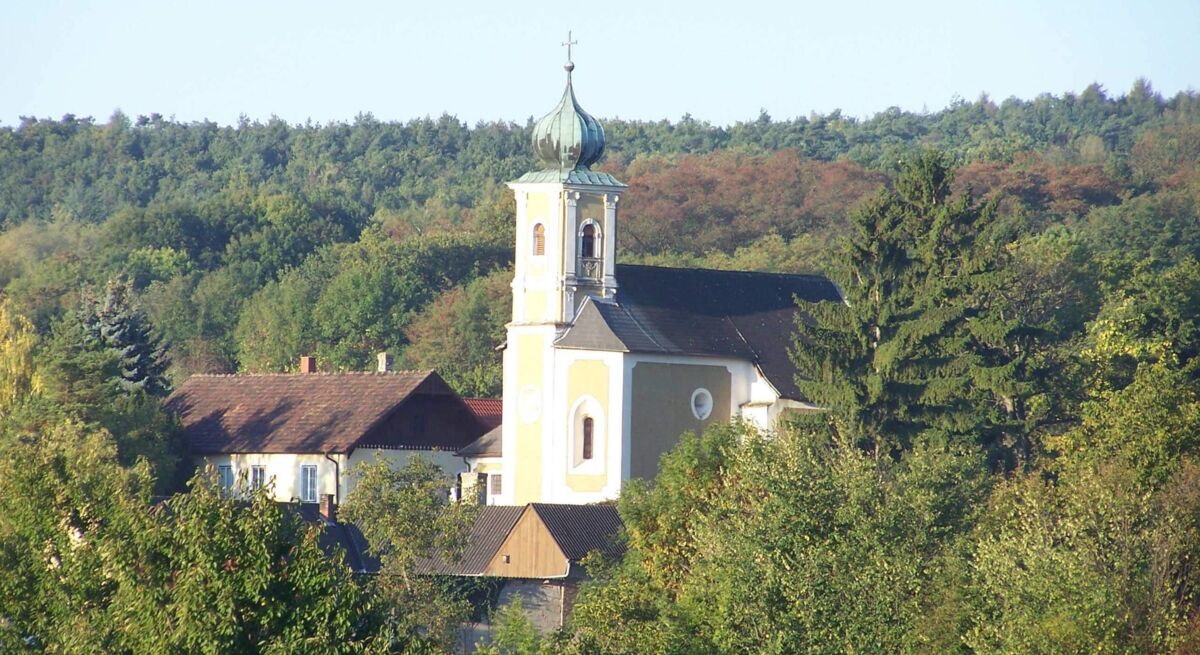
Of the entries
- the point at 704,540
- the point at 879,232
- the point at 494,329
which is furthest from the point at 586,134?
the point at 494,329

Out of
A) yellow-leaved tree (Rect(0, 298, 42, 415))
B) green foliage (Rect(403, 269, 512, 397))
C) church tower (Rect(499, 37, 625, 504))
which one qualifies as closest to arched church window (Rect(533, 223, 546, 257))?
church tower (Rect(499, 37, 625, 504))

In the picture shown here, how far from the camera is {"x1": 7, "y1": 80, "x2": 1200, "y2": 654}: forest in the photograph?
81.4ft

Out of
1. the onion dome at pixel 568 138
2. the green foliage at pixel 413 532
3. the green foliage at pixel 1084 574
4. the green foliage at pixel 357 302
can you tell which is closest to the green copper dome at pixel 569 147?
the onion dome at pixel 568 138

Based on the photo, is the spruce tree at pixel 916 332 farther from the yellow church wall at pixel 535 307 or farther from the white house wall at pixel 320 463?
the white house wall at pixel 320 463

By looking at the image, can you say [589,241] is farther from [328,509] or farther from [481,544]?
[481,544]

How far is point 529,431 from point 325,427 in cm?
776

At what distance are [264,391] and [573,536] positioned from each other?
744 inches

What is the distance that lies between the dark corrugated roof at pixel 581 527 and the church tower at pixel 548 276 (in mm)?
5527

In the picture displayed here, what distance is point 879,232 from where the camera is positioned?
51.8 meters

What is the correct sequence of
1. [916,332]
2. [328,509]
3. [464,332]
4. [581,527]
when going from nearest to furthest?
[581,527]
[328,509]
[916,332]
[464,332]

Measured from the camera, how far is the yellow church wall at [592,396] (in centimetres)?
5194

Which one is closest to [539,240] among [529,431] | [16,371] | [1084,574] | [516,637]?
[529,431]

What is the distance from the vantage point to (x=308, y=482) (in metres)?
58.2

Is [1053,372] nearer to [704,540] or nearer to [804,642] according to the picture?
[704,540]
